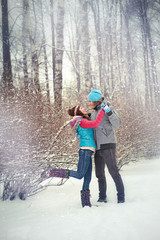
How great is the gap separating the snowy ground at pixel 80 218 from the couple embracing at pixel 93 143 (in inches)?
10.7

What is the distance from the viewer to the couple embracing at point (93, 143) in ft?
8.96

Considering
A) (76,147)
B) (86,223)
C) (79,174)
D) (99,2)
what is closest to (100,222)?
(86,223)

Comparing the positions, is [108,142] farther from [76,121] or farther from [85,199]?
[85,199]

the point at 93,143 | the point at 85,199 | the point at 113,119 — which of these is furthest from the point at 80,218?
the point at 113,119

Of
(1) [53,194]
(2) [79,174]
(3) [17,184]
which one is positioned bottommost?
(1) [53,194]

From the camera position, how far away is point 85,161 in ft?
9.02

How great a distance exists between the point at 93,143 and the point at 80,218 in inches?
35.7

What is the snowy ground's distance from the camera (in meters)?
1.95

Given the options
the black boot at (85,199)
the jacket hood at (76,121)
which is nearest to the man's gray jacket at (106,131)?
the jacket hood at (76,121)

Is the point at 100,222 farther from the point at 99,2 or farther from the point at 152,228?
the point at 99,2

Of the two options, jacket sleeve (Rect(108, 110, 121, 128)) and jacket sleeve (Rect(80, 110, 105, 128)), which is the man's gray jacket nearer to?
jacket sleeve (Rect(108, 110, 121, 128))

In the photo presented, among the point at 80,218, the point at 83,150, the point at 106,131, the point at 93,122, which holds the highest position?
the point at 93,122

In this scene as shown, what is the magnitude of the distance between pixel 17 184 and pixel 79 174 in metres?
1.19

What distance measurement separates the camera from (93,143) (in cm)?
285
